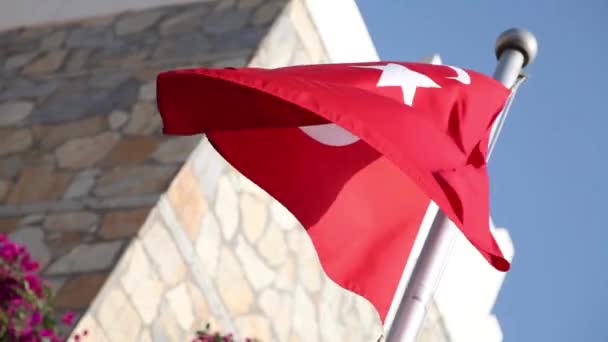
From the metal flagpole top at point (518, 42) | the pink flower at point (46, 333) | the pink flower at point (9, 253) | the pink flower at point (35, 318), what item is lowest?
the pink flower at point (46, 333)

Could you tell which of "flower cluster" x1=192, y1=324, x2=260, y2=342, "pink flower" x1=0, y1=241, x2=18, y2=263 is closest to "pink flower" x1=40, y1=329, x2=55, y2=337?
"pink flower" x1=0, y1=241, x2=18, y2=263

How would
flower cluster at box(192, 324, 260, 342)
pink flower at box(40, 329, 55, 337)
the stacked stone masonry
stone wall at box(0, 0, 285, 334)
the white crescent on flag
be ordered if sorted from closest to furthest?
pink flower at box(40, 329, 55, 337)
the white crescent on flag
flower cluster at box(192, 324, 260, 342)
the stacked stone masonry
stone wall at box(0, 0, 285, 334)

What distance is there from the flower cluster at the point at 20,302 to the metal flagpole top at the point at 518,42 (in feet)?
6.30

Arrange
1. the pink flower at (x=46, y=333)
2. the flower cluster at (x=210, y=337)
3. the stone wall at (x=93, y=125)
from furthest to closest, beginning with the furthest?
the stone wall at (x=93, y=125) → the flower cluster at (x=210, y=337) → the pink flower at (x=46, y=333)

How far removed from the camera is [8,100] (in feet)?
24.5

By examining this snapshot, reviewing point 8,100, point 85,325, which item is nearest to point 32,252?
point 85,325

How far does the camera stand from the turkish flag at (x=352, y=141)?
4493 mm

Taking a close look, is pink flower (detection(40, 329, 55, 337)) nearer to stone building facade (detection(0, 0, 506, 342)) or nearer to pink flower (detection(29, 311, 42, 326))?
pink flower (detection(29, 311, 42, 326))

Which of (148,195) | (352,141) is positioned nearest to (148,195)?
(148,195)

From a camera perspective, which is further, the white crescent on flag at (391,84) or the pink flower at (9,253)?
the white crescent on flag at (391,84)

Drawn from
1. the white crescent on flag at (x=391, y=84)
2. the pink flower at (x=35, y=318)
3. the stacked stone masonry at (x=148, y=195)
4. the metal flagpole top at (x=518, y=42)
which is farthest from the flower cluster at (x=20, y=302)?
the metal flagpole top at (x=518, y=42)

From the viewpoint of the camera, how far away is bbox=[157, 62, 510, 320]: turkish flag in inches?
177

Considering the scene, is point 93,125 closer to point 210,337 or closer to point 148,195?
point 148,195

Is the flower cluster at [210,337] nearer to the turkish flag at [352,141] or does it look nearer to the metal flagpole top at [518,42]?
the turkish flag at [352,141]
